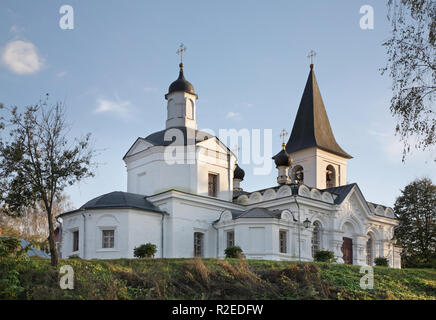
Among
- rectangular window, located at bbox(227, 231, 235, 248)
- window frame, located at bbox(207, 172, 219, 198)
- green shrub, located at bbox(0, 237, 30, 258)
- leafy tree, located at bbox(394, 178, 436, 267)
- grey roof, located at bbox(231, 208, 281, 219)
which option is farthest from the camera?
leafy tree, located at bbox(394, 178, 436, 267)

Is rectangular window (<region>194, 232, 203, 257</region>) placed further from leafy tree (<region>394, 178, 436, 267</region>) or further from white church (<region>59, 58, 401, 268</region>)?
leafy tree (<region>394, 178, 436, 267</region>)

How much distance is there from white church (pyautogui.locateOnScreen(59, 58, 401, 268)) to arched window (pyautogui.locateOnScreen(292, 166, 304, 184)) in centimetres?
387

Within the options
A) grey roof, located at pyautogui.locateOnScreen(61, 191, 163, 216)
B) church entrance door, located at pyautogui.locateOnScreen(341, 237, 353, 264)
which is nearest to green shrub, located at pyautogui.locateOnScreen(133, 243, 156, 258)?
grey roof, located at pyautogui.locateOnScreen(61, 191, 163, 216)

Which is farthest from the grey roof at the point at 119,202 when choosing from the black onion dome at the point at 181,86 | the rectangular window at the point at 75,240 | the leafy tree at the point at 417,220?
the leafy tree at the point at 417,220

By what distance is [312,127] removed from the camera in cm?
3888

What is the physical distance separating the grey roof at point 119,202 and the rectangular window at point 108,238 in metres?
1.20

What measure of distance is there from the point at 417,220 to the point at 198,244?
63.9ft

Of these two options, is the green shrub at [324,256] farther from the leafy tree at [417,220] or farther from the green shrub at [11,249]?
the green shrub at [11,249]

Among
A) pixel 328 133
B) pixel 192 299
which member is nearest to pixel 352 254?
pixel 328 133

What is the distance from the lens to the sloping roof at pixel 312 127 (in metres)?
38.3

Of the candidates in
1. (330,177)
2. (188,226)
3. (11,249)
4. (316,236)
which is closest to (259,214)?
(188,226)

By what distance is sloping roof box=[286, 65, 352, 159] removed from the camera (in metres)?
38.3

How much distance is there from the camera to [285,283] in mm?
16562

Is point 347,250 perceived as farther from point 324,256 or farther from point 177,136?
point 177,136
